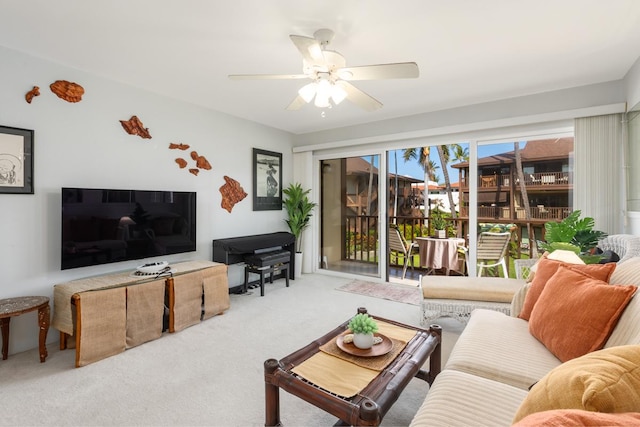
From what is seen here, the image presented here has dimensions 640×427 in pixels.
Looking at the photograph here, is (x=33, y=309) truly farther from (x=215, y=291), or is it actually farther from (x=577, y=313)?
(x=577, y=313)

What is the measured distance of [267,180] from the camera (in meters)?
4.92

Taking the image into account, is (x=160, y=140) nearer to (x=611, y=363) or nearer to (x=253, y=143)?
(x=253, y=143)

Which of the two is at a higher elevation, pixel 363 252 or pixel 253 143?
pixel 253 143

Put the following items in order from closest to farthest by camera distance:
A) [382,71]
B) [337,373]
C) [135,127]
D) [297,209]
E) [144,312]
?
[337,373]
[382,71]
[144,312]
[135,127]
[297,209]

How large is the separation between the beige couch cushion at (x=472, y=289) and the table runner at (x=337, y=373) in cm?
127

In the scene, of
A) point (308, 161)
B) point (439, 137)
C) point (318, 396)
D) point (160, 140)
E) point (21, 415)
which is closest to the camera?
point (318, 396)

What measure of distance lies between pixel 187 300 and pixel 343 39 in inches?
108

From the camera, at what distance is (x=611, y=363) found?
825 millimetres

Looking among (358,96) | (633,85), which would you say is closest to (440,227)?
(633,85)

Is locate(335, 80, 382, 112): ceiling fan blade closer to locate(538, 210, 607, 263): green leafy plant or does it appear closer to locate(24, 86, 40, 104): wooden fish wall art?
locate(538, 210, 607, 263): green leafy plant

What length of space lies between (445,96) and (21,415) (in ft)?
14.6

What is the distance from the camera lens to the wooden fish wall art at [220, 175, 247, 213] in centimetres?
425

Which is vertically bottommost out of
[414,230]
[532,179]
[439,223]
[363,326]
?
[363,326]

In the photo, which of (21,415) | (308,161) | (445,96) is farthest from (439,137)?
(21,415)
